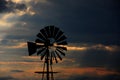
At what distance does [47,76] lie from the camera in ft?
138

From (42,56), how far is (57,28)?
410 centimetres

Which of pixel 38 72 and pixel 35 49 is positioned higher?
pixel 35 49

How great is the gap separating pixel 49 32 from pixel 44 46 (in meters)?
1.93

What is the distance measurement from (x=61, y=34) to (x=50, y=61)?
12.5 feet

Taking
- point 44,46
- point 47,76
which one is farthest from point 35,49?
point 47,76

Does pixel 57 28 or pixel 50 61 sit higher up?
pixel 57 28

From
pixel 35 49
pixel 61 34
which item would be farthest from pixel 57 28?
pixel 35 49

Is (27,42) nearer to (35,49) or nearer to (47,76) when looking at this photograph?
(35,49)

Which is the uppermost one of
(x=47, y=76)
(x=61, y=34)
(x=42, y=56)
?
(x=61, y=34)

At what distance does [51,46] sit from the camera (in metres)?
42.7

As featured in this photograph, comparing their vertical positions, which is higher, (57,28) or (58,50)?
(57,28)

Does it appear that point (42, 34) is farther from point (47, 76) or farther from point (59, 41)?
point (47, 76)

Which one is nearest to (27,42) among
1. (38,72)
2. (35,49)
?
(35,49)

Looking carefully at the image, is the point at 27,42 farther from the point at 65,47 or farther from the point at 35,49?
the point at 65,47
